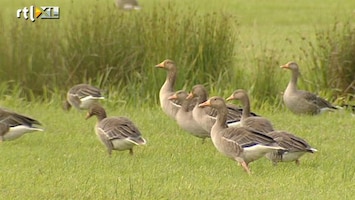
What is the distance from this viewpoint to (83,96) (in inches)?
598

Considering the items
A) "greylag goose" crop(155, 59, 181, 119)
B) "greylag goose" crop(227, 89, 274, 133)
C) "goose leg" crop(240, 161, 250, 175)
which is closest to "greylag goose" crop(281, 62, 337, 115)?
"greylag goose" crop(155, 59, 181, 119)

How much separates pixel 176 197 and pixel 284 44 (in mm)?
14692

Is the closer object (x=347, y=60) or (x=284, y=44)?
(x=347, y=60)

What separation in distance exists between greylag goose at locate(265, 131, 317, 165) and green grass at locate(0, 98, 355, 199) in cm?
14

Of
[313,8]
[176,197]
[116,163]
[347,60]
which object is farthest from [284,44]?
[176,197]

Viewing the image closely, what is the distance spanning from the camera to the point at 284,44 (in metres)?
23.7

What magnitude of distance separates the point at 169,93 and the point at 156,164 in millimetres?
3558

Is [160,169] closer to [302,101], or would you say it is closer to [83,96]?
[83,96]

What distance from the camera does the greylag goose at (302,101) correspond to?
15.4 metres

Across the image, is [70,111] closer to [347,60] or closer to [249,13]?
[347,60]

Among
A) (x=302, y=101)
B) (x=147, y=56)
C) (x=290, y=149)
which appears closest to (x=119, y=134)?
(x=290, y=149)

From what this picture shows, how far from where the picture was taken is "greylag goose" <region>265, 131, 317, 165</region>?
35.1 ft

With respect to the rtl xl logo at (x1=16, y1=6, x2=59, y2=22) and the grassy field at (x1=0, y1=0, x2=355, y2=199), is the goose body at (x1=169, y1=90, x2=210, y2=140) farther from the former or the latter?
the rtl xl logo at (x1=16, y1=6, x2=59, y2=22)

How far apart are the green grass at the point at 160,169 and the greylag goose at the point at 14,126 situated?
0.53ft
